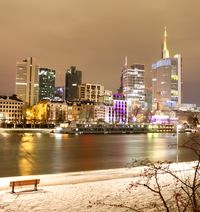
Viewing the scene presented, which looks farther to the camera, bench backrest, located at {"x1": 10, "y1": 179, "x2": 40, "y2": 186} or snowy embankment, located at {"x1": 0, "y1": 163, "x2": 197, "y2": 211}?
bench backrest, located at {"x1": 10, "y1": 179, "x2": 40, "y2": 186}

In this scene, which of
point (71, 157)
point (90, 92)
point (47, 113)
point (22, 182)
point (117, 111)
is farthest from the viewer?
point (90, 92)

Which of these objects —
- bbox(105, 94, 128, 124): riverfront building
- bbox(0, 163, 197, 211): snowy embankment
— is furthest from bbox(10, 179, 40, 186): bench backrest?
bbox(105, 94, 128, 124): riverfront building

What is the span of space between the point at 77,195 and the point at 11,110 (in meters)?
126

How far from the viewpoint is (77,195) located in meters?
11.8

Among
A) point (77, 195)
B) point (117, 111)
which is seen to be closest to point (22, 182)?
point (77, 195)

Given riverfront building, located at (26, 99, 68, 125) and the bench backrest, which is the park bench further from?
riverfront building, located at (26, 99, 68, 125)

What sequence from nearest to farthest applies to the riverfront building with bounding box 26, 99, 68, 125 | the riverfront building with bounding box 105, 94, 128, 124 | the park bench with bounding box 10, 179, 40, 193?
the park bench with bounding box 10, 179, 40, 193 < the riverfront building with bounding box 26, 99, 68, 125 < the riverfront building with bounding box 105, 94, 128, 124

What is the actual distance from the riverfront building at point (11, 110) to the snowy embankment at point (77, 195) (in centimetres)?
11612

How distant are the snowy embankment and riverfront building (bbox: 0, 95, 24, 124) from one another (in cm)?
11612

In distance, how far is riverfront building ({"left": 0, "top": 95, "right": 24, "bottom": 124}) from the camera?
131m

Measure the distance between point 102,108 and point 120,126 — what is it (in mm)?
41737

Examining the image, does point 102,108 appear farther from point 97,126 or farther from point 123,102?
point 97,126

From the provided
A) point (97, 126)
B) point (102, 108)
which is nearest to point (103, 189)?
point (97, 126)

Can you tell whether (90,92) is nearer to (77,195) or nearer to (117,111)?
(117,111)
